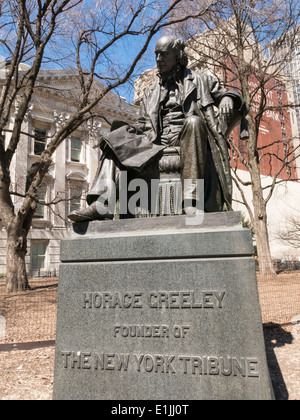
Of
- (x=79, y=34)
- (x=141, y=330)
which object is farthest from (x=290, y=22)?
(x=141, y=330)

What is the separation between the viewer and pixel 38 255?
90.3ft

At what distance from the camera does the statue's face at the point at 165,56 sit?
4.04m

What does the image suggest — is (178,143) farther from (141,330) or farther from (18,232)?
(18,232)

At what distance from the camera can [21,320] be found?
847 centimetres

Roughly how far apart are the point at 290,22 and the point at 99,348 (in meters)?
18.4

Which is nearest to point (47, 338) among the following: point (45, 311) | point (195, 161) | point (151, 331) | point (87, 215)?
point (45, 311)

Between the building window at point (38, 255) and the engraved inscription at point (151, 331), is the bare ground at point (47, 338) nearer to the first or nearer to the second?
the engraved inscription at point (151, 331)

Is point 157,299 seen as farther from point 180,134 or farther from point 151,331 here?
point 180,134

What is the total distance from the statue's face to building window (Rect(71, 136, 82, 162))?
89.0ft

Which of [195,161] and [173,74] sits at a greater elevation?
[173,74]

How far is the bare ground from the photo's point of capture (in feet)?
12.1

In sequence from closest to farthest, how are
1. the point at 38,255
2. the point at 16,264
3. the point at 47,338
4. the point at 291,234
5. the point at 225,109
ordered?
the point at 225,109, the point at 47,338, the point at 16,264, the point at 38,255, the point at 291,234

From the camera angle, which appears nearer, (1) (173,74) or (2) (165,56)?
(2) (165,56)

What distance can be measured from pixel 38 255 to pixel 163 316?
2626cm
